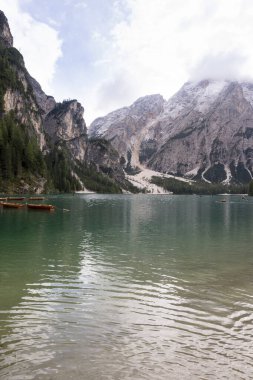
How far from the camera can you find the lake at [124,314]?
1168cm

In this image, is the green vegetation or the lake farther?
the green vegetation

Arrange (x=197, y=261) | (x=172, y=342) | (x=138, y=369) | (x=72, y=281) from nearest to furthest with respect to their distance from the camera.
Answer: (x=138, y=369)
(x=172, y=342)
(x=72, y=281)
(x=197, y=261)

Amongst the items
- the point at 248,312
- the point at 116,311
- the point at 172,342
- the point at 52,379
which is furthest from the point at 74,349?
the point at 248,312

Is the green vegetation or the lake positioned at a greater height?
the green vegetation

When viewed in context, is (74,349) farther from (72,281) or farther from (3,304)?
(72,281)

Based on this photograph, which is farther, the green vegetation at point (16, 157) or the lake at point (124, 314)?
the green vegetation at point (16, 157)

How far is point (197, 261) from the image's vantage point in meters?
31.0

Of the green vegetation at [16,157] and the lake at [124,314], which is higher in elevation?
the green vegetation at [16,157]

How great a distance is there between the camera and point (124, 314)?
16.8 m

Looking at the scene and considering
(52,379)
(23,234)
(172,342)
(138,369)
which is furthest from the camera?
(23,234)

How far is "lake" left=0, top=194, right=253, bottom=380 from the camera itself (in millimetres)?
11680

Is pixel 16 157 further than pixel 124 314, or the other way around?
pixel 16 157

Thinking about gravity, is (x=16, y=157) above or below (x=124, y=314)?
above

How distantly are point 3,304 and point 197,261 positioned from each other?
1780 cm
